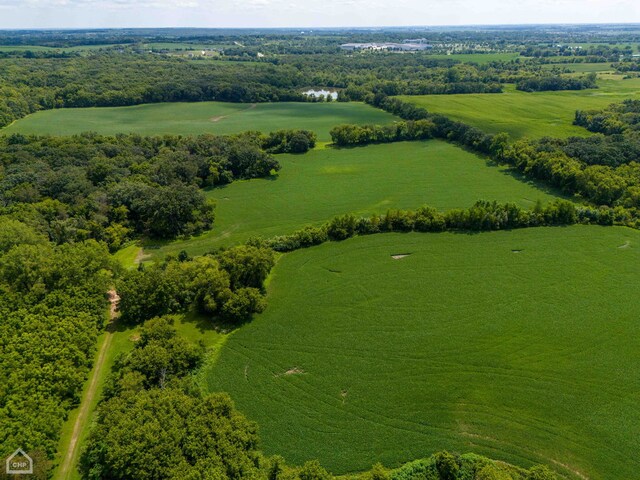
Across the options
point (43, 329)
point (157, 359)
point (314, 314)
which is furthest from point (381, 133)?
point (43, 329)

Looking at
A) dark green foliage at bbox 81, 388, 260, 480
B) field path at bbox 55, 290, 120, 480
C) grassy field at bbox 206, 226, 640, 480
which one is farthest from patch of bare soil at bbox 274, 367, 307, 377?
field path at bbox 55, 290, 120, 480

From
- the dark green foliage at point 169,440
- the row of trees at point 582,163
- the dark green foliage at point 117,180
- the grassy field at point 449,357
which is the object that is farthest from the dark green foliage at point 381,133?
the dark green foliage at point 169,440

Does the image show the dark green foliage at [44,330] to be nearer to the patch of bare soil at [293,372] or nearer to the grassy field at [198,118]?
the patch of bare soil at [293,372]

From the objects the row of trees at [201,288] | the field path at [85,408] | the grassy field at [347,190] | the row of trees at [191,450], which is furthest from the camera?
the grassy field at [347,190]

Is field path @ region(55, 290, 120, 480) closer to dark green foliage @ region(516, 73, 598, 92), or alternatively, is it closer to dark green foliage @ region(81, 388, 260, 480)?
dark green foliage @ region(81, 388, 260, 480)

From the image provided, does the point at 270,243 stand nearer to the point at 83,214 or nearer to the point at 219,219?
the point at 219,219

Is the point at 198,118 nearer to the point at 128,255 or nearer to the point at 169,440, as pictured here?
the point at 128,255

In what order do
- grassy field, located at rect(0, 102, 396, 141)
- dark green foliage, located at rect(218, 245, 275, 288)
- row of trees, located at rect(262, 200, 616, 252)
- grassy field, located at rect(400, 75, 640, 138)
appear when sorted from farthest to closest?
grassy field, located at rect(0, 102, 396, 141) → grassy field, located at rect(400, 75, 640, 138) → row of trees, located at rect(262, 200, 616, 252) → dark green foliage, located at rect(218, 245, 275, 288)
